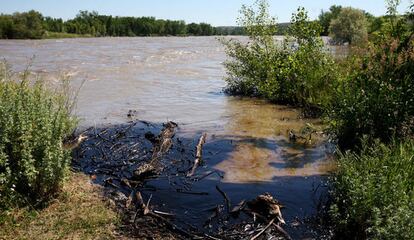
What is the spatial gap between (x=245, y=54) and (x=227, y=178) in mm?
10084

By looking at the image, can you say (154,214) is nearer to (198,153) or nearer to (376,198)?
(376,198)

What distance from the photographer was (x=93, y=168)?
7918 mm

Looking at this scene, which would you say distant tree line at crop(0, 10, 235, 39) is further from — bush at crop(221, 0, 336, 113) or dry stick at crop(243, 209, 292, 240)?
dry stick at crop(243, 209, 292, 240)

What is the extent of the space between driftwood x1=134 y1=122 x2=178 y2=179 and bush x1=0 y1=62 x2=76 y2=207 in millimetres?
1685

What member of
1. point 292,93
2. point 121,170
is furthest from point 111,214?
point 292,93

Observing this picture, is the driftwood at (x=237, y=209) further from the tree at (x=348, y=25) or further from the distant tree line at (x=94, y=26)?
the distant tree line at (x=94, y=26)

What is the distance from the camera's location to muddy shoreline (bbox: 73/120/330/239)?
18.6ft

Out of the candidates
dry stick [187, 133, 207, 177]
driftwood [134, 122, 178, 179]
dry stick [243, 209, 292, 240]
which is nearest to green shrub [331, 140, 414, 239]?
dry stick [243, 209, 292, 240]

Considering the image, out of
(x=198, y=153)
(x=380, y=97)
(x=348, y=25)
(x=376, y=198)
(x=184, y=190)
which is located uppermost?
(x=348, y=25)

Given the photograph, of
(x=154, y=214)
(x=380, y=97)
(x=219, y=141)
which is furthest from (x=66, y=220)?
(x=380, y=97)

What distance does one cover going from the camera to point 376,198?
486 cm

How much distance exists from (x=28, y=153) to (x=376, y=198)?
4232 mm

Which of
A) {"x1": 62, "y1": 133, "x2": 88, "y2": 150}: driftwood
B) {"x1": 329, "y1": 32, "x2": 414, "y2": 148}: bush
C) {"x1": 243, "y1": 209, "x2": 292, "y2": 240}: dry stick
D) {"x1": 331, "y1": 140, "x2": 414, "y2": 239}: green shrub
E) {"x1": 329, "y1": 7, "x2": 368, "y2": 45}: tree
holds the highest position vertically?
{"x1": 329, "y1": 7, "x2": 368, "y2": 45}: tree

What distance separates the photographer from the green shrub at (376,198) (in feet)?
13.8
